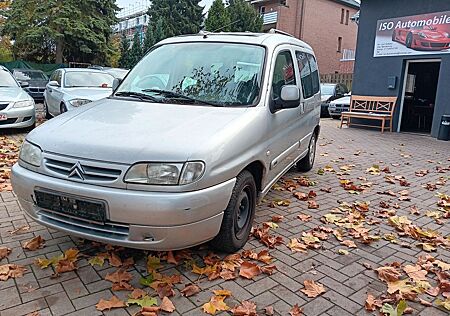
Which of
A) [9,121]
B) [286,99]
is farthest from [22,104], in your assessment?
[286,99]

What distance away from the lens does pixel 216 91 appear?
3.54m

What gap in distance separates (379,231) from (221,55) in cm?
248

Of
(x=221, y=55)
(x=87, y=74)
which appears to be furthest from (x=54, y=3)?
(x=221, y=55)

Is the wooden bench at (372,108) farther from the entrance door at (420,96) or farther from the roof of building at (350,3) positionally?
the roof of building at (350,3)

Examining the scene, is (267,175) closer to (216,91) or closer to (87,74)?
(216,91)

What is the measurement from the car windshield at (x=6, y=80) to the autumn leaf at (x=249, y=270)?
839 cm

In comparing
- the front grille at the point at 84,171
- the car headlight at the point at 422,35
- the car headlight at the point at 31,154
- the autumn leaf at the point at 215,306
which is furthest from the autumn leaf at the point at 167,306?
the car headlight at the point at 422,35

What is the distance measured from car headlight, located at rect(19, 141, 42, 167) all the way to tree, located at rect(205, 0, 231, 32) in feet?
91.9

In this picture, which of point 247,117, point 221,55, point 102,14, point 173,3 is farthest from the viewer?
point 173,3

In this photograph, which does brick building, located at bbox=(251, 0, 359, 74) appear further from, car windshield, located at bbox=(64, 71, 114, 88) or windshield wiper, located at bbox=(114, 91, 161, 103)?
windshield wiper, located at bbox=(114, 91, 161, 103)

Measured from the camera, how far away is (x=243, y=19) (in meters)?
29.8

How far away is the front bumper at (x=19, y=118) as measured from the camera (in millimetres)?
7996

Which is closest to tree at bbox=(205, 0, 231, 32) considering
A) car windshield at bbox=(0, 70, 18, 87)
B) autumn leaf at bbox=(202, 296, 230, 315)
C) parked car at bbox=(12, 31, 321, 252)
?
car windshield at bbox=(0, 70, 18, 87)

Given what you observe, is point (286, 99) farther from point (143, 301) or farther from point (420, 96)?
point (420, 96)
